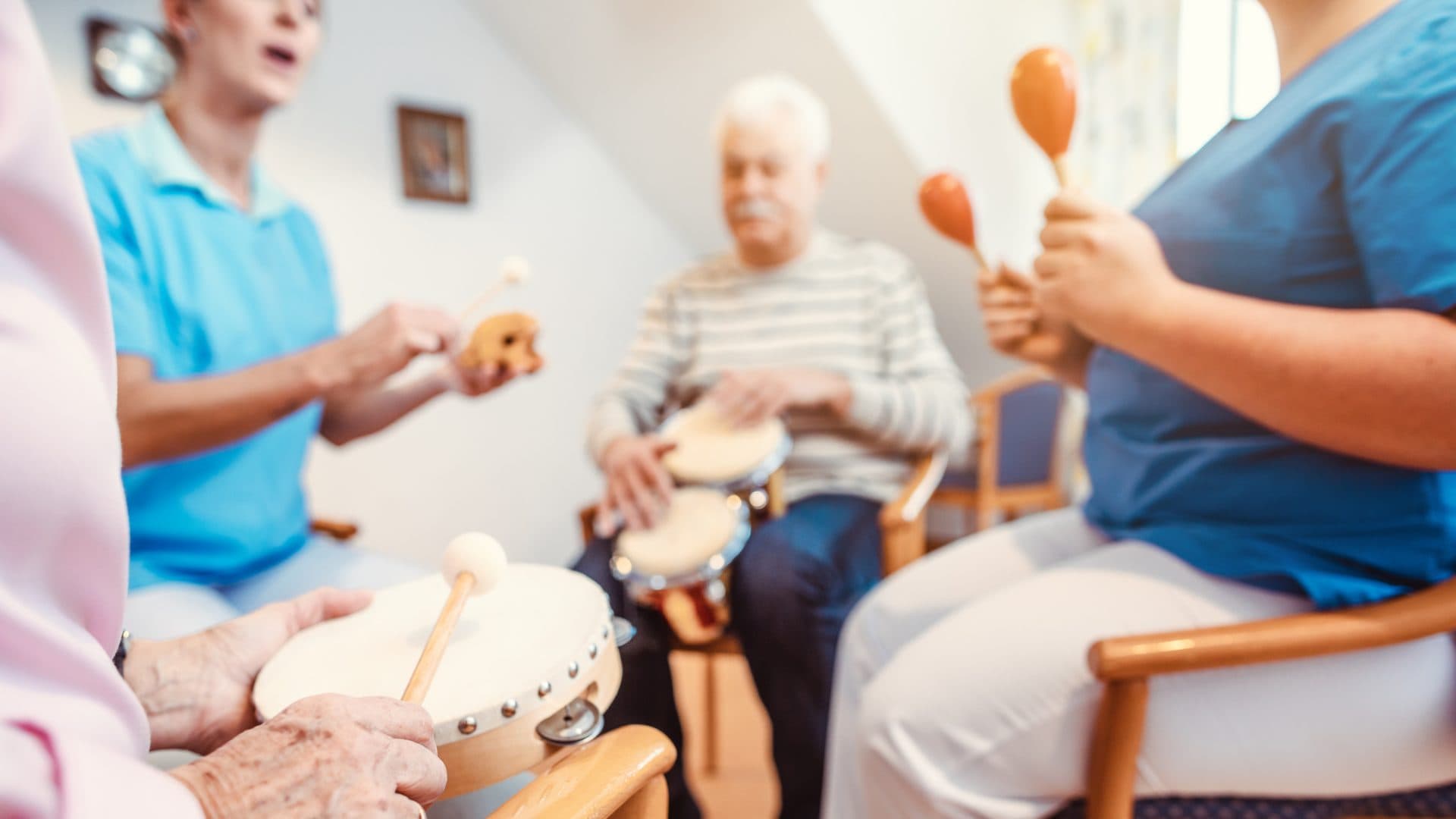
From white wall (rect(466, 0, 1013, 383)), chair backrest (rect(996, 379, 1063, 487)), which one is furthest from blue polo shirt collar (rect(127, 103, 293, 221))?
chair backrest (rect(996, 379, 1063, 487))

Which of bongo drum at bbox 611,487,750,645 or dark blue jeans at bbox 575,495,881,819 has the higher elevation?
bongo drum at bbox 611,487,750,645

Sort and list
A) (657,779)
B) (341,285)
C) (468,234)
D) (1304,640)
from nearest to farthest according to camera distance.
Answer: (657,779)
(1304,640)
(341,285)
(468,234)

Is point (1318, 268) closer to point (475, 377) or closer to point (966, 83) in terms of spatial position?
point (475, 377)

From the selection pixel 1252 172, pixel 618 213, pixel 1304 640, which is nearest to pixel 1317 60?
pixel 1252 172

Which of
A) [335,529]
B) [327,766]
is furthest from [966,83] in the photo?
[327,766]

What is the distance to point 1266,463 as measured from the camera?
2.32 feet

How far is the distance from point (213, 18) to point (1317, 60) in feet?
3.96

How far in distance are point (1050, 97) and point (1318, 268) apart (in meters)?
0.28

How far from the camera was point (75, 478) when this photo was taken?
337mm

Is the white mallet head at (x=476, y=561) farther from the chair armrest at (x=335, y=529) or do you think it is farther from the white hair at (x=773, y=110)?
the white hair at (x=773, y=110)

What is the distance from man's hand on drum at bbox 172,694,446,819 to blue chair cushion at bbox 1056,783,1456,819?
0.65 metres

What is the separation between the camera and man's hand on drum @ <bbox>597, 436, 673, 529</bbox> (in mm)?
1287

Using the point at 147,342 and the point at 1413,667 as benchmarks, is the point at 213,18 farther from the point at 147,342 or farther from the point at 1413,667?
the point at 1413,667

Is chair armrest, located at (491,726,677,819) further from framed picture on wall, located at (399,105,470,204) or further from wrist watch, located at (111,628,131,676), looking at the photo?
framed picture on wall, located at (399,105,470,204)
